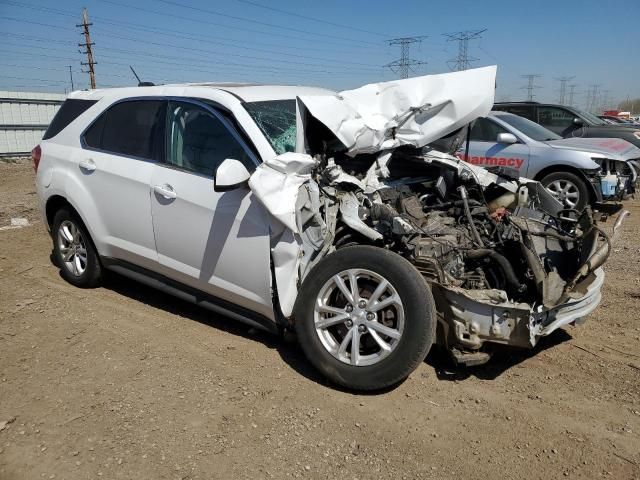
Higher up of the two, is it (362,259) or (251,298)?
(362,259)

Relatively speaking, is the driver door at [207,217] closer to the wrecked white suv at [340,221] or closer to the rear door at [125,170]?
the wrecked white suv at [340,221]

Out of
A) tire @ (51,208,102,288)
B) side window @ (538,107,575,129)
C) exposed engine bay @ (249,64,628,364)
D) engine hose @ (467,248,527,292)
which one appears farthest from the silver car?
tire @ (51,208,102,288)

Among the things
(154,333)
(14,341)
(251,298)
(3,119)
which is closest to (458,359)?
(251,298)

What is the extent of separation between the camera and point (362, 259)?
327 centimetres

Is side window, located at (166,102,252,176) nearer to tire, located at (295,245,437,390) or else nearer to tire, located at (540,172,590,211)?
tire, located at (295,245,437,390)

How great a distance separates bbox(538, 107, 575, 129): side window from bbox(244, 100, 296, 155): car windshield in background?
9019 millimetres

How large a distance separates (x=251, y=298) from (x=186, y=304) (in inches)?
53.8

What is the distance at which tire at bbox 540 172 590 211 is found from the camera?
839cm

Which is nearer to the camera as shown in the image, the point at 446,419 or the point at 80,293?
the point at 446,419

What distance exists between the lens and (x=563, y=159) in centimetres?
843

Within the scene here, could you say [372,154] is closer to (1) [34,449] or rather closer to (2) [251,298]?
(2) [251,298]

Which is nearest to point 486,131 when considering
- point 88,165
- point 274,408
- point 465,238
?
point 465,238

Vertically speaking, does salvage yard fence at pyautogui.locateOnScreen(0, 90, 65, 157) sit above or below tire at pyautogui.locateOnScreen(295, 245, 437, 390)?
above

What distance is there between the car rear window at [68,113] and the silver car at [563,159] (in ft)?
17.7
